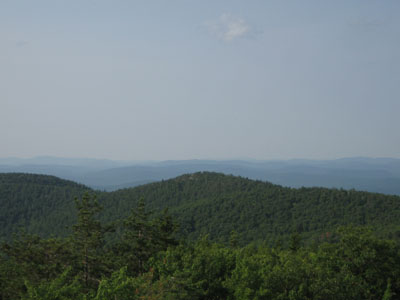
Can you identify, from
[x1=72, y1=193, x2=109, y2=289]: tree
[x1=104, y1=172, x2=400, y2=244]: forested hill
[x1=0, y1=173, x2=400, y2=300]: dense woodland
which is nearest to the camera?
[x1=0, y1=173, x2=400, y2=300]: dense woodland

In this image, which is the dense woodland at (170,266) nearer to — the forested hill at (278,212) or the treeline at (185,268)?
the treeline at (185,268)

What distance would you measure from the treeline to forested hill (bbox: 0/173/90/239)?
366 ft

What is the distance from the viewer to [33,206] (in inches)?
6225

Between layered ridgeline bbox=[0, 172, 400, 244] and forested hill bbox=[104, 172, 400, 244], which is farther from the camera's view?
layered ridgeline bbox=[0, 172, 400, 244]

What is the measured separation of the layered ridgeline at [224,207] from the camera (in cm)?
10019

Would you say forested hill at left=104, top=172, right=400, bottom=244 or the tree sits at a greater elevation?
the tree

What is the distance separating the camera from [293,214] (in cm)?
11169

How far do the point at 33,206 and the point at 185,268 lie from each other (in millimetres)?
160425

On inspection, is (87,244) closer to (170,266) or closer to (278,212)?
(170,266)

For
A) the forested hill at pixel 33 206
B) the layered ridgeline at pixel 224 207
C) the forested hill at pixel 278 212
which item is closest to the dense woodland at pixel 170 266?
the layered ridgeline at pixel 224 207

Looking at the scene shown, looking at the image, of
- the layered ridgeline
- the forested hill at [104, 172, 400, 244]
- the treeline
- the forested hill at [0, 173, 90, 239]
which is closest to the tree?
the treeline

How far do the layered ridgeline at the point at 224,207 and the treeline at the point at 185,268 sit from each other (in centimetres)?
4152

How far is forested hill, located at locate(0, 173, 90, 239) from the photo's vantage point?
13788 cm

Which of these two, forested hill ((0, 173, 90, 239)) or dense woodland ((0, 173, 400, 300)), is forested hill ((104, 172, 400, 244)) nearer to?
forested hill ((0, 173, 90, 239))
